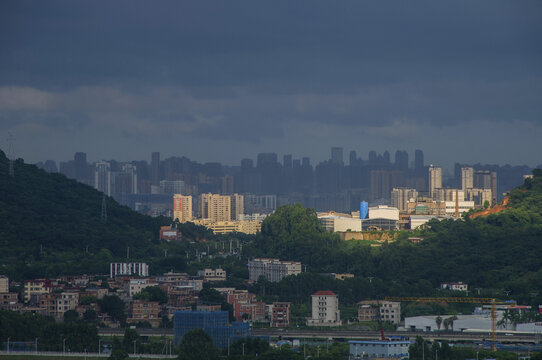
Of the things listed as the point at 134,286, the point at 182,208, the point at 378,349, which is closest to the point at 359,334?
the point at 378,349

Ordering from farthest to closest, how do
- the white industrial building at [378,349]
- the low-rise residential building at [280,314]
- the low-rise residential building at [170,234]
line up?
1. the low-rise residential building at [170,234]
2. the low-rise residential building at [280,314]
3. the white industrial building at [378,349]

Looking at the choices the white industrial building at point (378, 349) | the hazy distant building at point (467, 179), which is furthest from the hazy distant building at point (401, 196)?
the white industrial building at point (378, 349)

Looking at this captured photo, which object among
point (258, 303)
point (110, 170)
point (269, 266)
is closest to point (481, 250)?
point (269, 266)

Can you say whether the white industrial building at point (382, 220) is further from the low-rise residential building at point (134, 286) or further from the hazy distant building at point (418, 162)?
the hazy distant building at point (418, 162)

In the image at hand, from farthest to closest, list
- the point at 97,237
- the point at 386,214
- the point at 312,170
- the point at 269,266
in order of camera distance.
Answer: the point at 312,170 → the point at 386,214 → the point at 97,237 → the point at 269,266

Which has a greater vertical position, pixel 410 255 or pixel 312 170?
pixel 312 170

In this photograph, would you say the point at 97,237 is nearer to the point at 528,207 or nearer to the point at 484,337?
the point at 528,207
